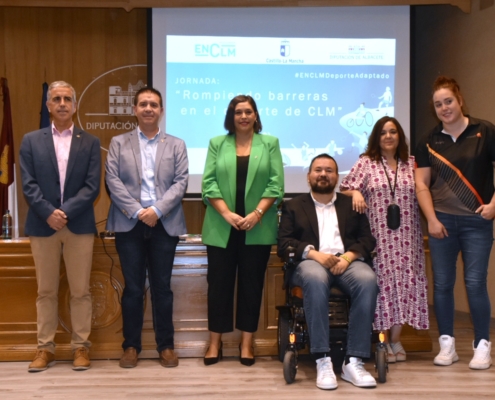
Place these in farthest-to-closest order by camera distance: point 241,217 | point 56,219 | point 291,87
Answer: point 291,87, point 241,217, point 56,219

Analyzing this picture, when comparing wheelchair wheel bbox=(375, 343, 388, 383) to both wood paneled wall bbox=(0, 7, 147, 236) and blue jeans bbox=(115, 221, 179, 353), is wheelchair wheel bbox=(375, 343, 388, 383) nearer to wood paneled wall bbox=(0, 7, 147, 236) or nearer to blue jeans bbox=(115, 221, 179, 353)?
blue jeans bbox=(115, 221, 179, 353)

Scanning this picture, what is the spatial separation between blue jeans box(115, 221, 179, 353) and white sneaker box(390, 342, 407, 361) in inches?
53.1

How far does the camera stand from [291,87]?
521cm

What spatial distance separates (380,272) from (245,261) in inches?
31.5

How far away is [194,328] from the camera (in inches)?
149

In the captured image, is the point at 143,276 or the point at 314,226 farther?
the point at 143,276

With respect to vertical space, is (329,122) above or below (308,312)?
above

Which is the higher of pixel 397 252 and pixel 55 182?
pixel 55 182

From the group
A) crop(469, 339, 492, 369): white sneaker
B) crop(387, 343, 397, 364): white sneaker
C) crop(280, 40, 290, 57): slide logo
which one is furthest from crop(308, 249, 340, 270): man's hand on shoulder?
crop(280, 40, 290, 57): slide logo

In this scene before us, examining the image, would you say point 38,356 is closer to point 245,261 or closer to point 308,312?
point 245,261

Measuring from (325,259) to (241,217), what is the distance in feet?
1.83

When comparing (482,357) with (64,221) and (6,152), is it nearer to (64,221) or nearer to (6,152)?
(64,221)

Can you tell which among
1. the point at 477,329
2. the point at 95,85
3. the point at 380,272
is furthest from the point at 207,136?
the point at 477,329

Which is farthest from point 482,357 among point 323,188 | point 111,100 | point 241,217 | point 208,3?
point 111,100
